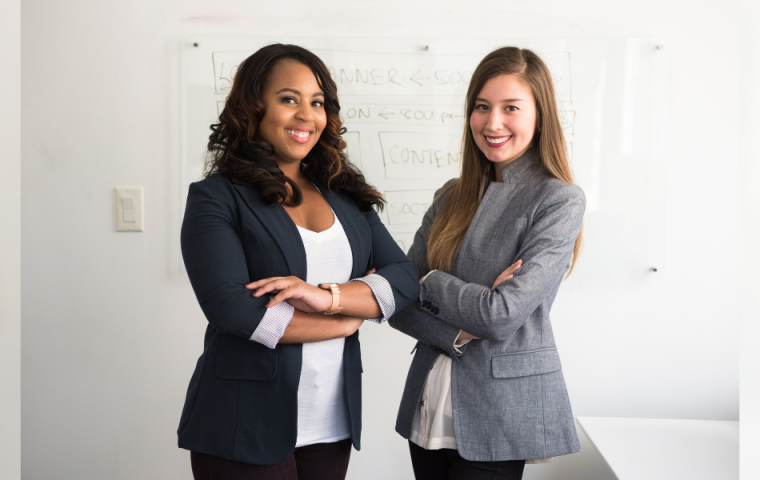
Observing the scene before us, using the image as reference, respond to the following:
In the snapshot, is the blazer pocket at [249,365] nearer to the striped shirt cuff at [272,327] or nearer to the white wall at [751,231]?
the striped shirt cuff at [272,327]

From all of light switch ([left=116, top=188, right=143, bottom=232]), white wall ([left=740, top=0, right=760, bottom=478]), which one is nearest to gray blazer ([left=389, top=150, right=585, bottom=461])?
white wall ([left=740, top=0, right=760, bottom=478])

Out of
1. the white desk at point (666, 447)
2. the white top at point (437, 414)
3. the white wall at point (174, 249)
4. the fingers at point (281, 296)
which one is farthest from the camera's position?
the white wall at point (174, 249)

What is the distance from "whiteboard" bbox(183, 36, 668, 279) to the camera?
7.63ft

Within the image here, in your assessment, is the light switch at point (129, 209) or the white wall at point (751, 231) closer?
the white wall at point (751, 231)

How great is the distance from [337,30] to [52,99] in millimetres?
1242

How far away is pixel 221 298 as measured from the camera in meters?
1.09

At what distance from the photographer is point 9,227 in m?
0.70

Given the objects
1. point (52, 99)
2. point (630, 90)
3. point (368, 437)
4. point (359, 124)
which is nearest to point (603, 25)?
point (630, 90)

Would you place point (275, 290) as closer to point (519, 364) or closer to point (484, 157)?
point (519, 364)

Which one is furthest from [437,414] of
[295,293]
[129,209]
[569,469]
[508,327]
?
[129,209]

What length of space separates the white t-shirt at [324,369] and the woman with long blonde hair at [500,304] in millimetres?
212

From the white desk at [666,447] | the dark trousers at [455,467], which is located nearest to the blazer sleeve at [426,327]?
the dark trousers at [455,467]

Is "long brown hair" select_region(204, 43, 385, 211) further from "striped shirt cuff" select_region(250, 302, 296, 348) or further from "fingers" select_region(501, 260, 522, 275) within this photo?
"fingers" select_region(501, 260, 522, 275)

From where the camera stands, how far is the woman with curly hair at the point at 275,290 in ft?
3.69
